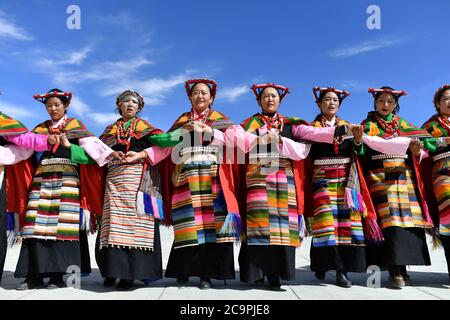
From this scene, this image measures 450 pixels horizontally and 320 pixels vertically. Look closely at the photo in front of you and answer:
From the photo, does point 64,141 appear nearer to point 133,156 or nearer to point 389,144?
point 133,156

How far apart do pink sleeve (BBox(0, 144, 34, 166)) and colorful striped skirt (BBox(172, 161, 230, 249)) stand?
5.82 feet

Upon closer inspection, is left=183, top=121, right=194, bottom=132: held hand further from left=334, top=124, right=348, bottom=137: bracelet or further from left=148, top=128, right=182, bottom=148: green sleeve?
left=334, top=124, right=348, bottom=137: bracelet

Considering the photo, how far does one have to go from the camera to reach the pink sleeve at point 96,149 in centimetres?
447

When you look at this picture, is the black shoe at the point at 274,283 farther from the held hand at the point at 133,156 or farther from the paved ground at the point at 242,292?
the held hand at the point at 133,156

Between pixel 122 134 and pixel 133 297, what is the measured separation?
5.68ft

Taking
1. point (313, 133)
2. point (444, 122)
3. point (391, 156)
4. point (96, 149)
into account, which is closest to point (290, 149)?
point (313, 133)

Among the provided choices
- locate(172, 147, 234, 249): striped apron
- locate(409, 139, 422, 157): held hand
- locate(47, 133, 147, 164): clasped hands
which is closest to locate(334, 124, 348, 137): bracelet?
locate(409, 139, 422, 157): held hand

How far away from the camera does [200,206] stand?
4512mm

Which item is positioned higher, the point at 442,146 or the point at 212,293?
the point at 442,146

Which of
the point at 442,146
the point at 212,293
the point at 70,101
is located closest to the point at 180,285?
the point at 212,293

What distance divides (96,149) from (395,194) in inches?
129

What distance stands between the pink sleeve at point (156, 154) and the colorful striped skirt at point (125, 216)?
0.48 feet

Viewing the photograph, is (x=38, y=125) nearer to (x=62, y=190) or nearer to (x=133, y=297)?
(x=62, y=190)

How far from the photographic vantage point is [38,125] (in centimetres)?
483
